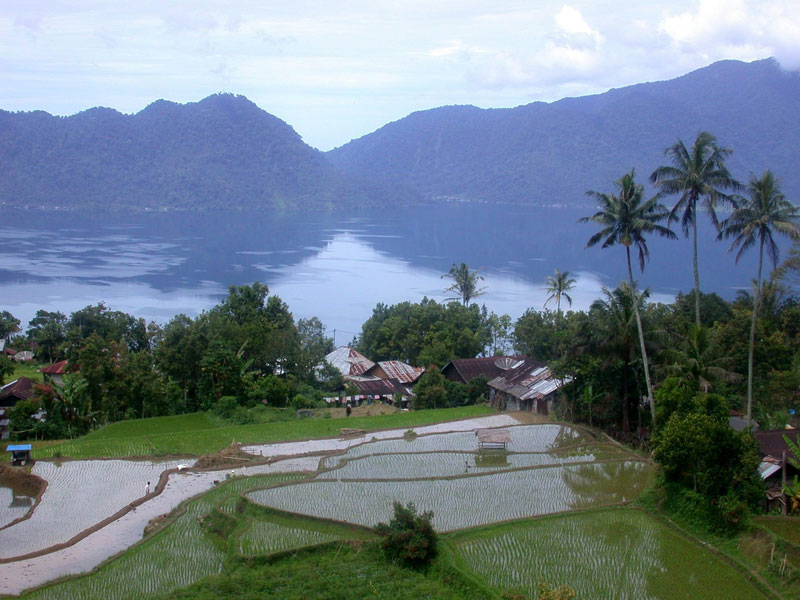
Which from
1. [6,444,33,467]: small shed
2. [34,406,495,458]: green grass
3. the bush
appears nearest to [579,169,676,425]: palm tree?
[34,406,495,458]: green grass

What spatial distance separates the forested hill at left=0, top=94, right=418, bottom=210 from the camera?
530 feet

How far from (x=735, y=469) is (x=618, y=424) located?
29.7ft

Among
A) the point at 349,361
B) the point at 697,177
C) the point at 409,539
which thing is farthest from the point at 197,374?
the point at 697,177

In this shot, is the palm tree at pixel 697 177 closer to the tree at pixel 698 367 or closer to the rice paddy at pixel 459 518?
the tree at pixel 698 367

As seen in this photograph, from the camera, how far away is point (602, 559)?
1297 centimetres

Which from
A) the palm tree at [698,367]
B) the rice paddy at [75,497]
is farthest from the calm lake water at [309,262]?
the palm tree at [698,367]

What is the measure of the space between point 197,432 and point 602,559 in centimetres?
→ 1478

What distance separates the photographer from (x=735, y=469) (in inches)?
555

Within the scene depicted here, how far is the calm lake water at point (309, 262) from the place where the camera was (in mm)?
67312

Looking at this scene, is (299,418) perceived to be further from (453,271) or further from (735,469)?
(453,271)

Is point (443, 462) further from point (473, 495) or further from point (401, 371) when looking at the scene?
point (401, 371)

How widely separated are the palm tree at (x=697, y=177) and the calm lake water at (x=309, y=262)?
37.1 meters

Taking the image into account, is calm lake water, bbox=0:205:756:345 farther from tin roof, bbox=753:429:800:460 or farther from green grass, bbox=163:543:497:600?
green grass, bbox=163:543:497:600

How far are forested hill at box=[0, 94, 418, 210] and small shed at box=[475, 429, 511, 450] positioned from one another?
151 metres
